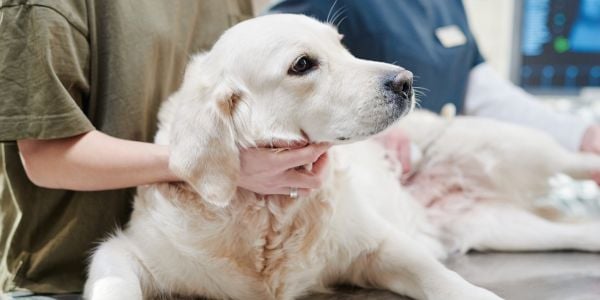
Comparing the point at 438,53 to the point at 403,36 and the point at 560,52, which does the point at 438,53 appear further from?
the point at 560,52

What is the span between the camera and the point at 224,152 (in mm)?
883

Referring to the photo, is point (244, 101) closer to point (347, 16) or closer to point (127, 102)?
point (127, 102)

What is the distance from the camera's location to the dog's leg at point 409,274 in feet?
3.12

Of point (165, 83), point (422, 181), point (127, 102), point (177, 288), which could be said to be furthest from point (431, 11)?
point (177, 288)

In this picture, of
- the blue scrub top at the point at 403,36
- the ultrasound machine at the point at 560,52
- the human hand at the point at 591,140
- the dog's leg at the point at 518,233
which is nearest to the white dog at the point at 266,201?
the dog's leg at the point at 518,233

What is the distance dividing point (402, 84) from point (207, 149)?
0.30m

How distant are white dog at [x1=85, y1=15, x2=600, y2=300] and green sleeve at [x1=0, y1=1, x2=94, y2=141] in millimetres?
184

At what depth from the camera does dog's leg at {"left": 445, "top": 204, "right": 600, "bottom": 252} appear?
127cm

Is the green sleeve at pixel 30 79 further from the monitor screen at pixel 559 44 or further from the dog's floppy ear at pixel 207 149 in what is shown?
the monitor screen at pixel 559 44

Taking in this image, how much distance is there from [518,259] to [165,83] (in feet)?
2.68

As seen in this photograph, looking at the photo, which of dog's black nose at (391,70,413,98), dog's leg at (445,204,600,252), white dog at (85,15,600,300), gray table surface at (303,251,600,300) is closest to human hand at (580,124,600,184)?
dog's leg at (445,204,600,252)

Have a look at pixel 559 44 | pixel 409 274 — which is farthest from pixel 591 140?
pixel 559 44

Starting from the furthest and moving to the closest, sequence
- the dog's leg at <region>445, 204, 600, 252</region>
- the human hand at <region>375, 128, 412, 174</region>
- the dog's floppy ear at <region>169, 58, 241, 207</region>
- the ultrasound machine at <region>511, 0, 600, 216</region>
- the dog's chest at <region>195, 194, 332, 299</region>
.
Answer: the ultrasound machine at <region>511, 0, 600, 216</region> → the human hand at <region>375, 128, 412, 174</region> → the dog's leg at <region>445, 204, 600, 252</region> → the dog's chest at <region>195, 194, 332, 299</region> → the dog's floppy ear at <region>169, 58, 241, 207</region>

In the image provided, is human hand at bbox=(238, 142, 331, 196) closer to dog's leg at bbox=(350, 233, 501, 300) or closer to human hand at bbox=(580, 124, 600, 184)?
dog's leg at bbox=(350, 233, 501, 300)
